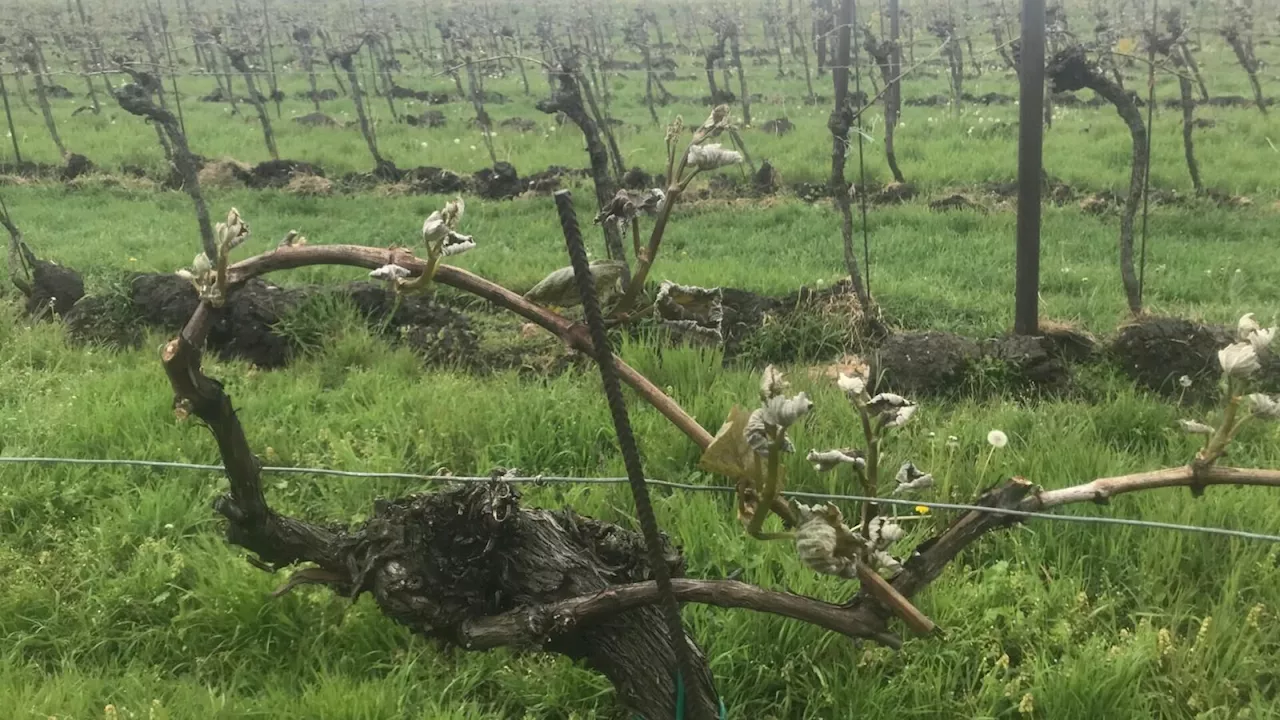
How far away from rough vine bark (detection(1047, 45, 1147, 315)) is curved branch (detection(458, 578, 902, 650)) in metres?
4.24

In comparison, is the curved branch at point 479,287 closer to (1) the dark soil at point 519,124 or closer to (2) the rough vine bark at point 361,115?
(2) the rough vine bark at point 361,115

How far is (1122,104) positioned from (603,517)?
4083 millimetres

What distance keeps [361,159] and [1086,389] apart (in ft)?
29.0

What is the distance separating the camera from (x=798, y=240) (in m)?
7.19

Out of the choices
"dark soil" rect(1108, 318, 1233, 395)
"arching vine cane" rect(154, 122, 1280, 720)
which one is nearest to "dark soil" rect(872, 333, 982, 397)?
"dark soil" rect(1108, 318, 1233, 395)

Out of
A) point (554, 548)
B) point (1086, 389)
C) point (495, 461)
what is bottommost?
point (1086, 389)

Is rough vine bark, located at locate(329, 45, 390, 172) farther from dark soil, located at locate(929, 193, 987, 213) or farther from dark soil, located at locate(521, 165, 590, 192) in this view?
dark soil, located at locate(929, 193, 987, 213)

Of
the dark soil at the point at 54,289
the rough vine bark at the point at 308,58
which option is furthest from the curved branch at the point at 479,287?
the rough vine bark at the point at 308,58

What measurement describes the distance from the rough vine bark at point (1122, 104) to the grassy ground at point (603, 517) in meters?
0.31

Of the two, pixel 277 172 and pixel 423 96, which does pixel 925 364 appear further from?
pixel 423 96

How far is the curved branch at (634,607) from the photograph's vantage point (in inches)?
59.2

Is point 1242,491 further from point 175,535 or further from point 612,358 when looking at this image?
point 175,535

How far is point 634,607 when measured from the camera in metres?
1.71

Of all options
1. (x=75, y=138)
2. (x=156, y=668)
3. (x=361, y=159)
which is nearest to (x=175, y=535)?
(x=156, y=668)
